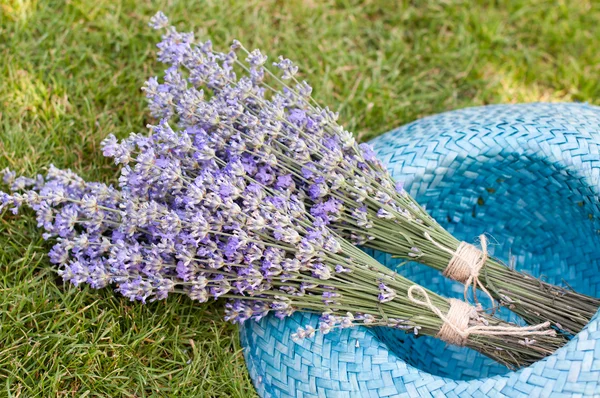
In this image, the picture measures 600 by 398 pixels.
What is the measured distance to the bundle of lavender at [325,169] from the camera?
1.28 metres

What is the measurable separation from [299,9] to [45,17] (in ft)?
2.45

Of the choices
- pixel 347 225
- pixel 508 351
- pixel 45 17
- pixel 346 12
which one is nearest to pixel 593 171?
pixel 508 351

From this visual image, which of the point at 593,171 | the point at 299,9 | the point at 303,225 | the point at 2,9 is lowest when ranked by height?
the point at 2,9

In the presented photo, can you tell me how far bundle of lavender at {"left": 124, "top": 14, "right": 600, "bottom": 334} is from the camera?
1277 millimetres

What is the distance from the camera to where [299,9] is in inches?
83.7

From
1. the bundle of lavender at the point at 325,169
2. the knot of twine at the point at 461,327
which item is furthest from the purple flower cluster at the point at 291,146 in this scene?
the knot of twine at the point at 461,327

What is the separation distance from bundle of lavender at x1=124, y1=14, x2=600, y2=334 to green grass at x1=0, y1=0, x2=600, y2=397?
1.31ft

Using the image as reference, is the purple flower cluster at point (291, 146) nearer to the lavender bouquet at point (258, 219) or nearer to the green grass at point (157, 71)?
the lavender bouquet at point (258, 219)

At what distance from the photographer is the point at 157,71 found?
6.36ft

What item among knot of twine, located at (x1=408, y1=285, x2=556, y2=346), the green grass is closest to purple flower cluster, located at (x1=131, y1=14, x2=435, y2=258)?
knot of twine, located at (x1=408, y1=285, x2=556, y2=346)

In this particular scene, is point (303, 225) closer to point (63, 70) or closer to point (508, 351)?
point (508, 351)

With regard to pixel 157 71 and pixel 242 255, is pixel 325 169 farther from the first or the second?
pixel 157 71

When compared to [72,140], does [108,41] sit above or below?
above

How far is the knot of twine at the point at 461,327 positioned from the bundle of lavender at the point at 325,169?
0.06 metres
